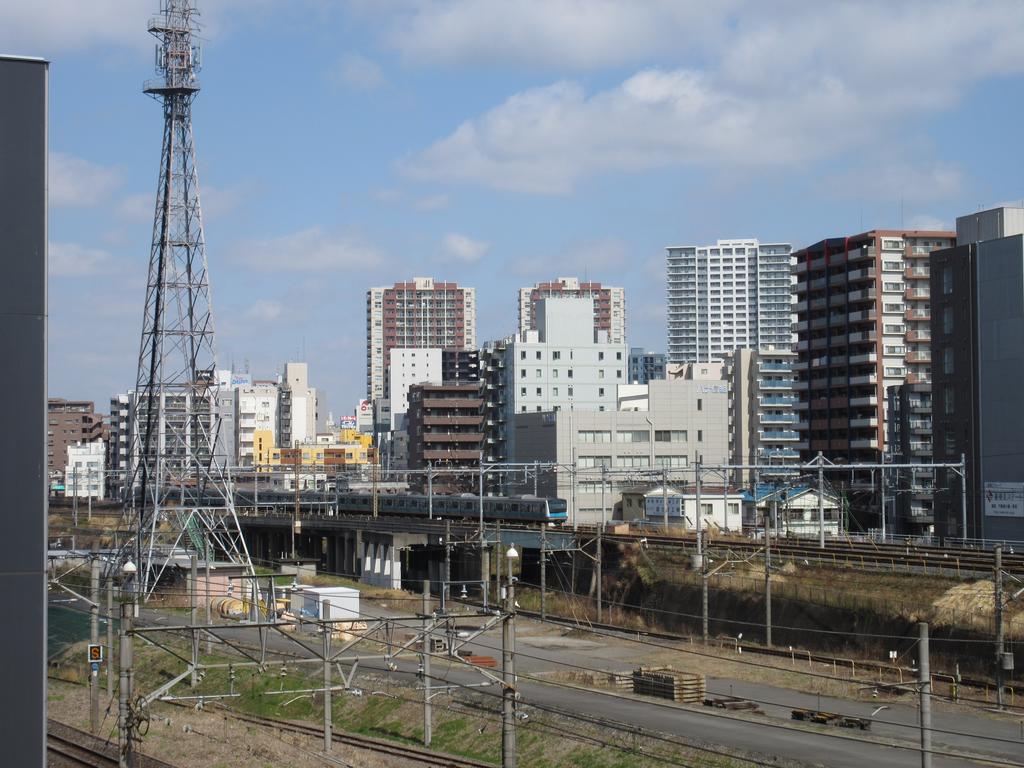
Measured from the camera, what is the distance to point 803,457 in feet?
275

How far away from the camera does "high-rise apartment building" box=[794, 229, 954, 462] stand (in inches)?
3150

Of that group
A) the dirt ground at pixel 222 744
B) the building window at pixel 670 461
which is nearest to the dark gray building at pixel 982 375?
the building window at pixel 670 461

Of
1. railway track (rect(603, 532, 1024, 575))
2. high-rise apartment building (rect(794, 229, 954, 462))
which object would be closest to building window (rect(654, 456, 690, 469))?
high-rise apartment building (rect(794, 229, 954, 462))

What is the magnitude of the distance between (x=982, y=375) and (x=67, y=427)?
128 metres

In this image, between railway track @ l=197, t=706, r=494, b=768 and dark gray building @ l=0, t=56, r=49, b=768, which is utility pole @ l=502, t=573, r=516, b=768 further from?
dark gray building @ l=0, t=56, r=49, b=768

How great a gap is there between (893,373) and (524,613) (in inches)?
1667

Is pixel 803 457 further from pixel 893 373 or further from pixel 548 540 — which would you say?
pixel 548 540

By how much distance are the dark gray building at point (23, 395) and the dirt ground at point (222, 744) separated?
37.5 feet

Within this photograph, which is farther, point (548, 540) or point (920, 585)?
point (548, 540)

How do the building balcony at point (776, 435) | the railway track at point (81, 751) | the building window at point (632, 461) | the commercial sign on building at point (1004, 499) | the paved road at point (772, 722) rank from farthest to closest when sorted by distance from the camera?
the building balcony at point (776, 435), the building window at point (632, 461), the commercial sign on building at point (1004, 499), the railway track at point (81, 751), the paved road at point (772, 722)

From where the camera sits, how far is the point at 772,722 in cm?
2578

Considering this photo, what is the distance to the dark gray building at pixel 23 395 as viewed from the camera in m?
11.0

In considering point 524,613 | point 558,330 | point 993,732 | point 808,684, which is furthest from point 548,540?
point 558,330

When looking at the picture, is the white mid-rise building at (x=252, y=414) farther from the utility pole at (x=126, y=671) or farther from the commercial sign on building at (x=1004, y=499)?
the utility pole at (x=126, y=671)
